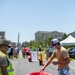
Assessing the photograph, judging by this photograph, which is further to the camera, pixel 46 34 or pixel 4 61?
pixel 46 34

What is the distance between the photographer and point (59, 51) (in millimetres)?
6453

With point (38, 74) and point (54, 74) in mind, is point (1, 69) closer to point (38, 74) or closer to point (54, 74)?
point (38, 74)

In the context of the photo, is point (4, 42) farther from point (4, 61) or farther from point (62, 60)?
point (62, 60)

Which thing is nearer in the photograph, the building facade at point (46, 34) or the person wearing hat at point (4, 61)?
the person wearing hat at point (4, 61)

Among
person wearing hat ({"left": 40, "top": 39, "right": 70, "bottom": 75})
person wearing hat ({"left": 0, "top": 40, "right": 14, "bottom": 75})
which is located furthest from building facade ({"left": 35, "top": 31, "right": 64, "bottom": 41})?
person wearing hat ({"left": 0, "top": 40, "right": 14, "bottom": 75})

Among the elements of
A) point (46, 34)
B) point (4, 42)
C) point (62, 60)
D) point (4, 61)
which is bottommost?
point (46, 34)

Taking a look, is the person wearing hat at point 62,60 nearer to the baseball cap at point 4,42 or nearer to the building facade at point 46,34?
the baseball cap at point 4,42

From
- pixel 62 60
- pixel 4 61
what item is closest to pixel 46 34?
pixel 62 60

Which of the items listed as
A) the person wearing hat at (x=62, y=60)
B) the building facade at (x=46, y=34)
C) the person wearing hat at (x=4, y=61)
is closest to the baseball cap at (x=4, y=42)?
the person wearing hat at (x=4, y=61)

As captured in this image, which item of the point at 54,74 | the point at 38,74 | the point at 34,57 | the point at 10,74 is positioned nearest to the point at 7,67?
the point at 10,74

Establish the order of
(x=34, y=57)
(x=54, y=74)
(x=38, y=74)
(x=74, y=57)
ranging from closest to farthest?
(x=38, y=74)
(x=54, y=74)
(x=34, y=57)
(x=74, y=57)

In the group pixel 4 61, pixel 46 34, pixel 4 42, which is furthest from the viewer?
pixel 46 34

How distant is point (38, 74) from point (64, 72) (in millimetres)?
661

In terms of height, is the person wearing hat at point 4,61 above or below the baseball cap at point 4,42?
below
